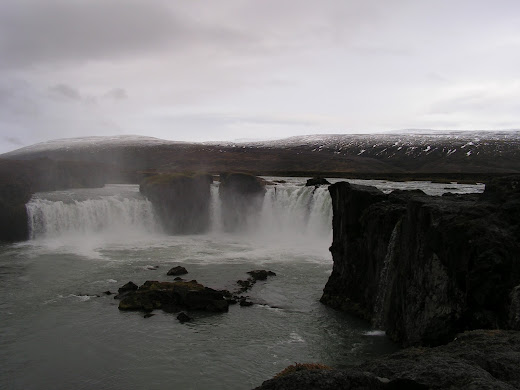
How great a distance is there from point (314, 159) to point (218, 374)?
126 metres

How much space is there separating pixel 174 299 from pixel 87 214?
29.1 meters

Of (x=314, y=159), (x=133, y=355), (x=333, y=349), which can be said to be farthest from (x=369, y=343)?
(x=314, y=159)

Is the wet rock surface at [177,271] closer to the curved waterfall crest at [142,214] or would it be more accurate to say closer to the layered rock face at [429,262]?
the layered rock face at [429,262]

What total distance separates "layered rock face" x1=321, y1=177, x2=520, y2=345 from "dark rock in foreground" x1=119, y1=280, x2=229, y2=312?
6.34 metres

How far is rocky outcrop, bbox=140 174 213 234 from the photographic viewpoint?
54031 mm

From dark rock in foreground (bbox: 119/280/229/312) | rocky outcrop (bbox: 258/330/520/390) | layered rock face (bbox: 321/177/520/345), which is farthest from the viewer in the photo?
dark rock in foreground (bbox: 119/280/229/312)

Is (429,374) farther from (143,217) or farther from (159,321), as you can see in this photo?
(143,217)

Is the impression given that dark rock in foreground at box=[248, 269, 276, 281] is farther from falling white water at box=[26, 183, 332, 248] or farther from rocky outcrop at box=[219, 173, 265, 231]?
rocky outcrop at box=[219, 173, 265, 231]

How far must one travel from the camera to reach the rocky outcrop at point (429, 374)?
716 cm

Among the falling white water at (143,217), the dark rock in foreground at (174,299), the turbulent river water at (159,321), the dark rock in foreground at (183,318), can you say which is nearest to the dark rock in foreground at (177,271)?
the turbulent river water at (159,321)

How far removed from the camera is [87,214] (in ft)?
Result: 164

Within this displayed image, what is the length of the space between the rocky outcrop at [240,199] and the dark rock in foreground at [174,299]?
93.2 feet

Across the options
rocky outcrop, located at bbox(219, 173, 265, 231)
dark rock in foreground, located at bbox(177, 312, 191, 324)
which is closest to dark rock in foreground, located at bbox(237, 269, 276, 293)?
dark rock in foreground, located at bbox(177, 312, 191, 324)

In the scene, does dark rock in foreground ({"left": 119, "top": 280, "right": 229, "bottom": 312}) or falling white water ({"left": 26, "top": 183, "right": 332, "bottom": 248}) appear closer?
dark rock in foreground ({"left": 119, "top": 280, "right": 229, "bottom": 312})
